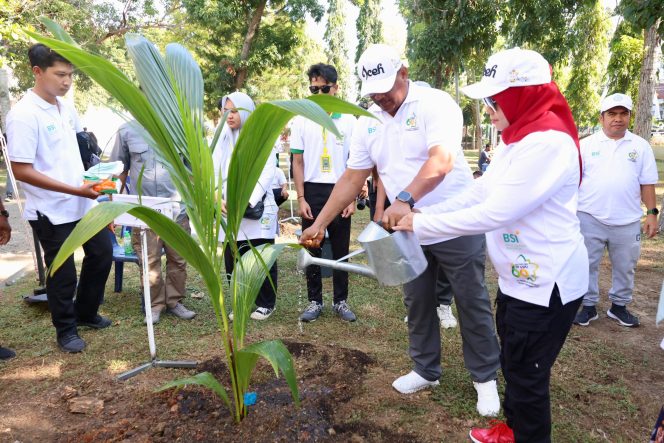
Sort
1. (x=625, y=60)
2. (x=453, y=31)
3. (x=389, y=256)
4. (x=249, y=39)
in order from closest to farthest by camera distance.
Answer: (x=389, y=256), (x=453, y=31), (x=625, y=60), (x=249, y=39)

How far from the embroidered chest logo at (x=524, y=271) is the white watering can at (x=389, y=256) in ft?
1.25

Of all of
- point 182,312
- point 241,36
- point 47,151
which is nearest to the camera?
point 47,151

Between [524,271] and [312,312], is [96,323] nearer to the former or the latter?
[312,312]

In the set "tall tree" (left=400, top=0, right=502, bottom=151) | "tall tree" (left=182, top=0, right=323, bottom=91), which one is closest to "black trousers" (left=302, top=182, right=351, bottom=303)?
"tall tree" (left=400, top=0, right=502, bottom=151)

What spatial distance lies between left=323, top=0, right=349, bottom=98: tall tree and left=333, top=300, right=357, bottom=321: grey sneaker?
29.1 m

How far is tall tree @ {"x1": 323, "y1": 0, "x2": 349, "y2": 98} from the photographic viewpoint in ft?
105

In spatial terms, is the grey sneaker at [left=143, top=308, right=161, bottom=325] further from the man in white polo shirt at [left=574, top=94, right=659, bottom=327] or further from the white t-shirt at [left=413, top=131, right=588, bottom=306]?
the man in white polo shirt at [left=574, top=94, right=659, bottom=327]

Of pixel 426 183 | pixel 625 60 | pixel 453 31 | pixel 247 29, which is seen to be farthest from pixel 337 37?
pixel 426 183

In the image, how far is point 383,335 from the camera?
11.4 feet

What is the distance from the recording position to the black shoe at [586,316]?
369cm

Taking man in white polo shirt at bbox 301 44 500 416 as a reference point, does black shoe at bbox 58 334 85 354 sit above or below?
below

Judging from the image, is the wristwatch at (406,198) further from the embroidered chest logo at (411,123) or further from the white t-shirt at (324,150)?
the white t-shirt at (324,150)

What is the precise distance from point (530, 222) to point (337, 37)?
33059 millimetres

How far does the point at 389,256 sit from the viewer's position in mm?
1965
